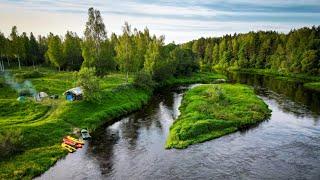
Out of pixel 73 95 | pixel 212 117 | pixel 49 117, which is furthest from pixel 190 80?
pixel 49 117

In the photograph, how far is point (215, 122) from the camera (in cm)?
6462

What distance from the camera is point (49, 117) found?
66438 mm

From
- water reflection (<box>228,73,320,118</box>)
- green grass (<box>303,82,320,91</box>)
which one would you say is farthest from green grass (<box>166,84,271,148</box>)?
green grass (<box>303,82,320,91</box>)

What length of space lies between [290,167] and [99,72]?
78663 millimetres

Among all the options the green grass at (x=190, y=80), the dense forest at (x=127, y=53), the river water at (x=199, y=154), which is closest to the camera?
the river water at (x=199, y=154)

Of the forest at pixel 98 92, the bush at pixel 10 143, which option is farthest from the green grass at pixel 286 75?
the bush at pixel 10 143

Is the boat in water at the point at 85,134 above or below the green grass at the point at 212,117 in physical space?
below

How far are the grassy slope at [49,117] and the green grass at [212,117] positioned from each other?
53.8 ft

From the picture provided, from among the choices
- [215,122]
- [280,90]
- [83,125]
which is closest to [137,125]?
[83,125]

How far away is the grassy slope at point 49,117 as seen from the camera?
157ft

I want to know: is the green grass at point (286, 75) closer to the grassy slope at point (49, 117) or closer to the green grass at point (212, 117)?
the green grass at point (212, 117)

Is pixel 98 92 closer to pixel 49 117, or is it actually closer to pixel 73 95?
pixel 73 95

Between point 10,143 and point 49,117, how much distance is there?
16672 millimetres

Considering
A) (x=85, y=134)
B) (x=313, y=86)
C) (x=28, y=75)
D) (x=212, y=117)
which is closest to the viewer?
(x=85, y=134)
